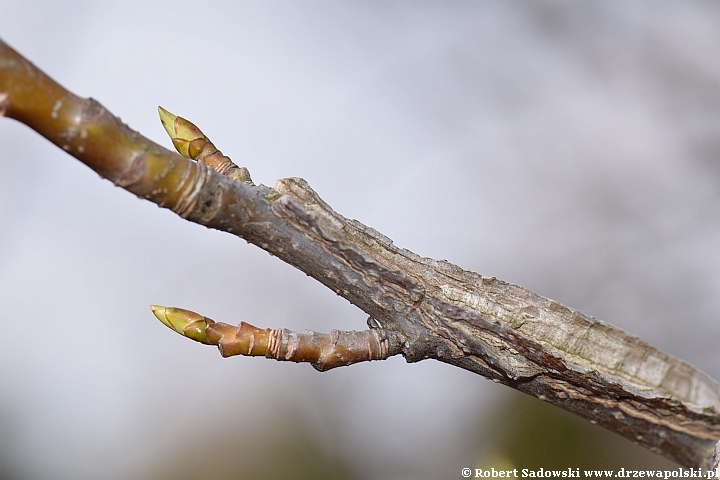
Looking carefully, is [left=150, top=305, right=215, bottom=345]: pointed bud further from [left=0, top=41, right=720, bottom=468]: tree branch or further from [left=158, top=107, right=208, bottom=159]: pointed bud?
[left=158, top=107, right=208, bottom=159]: pointed bud

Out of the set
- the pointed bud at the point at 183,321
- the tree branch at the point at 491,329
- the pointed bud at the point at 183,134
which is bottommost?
the pointed bud at the point at 183,321

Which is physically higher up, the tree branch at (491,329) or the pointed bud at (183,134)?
the pointed bud at (183,134)

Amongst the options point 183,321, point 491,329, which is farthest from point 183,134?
point 491,329

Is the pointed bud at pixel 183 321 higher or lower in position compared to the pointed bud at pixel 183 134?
lower

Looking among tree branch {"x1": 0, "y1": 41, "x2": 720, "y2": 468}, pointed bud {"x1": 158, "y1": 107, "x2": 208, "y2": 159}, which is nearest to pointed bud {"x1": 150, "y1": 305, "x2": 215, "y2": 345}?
tree branch {"x1": 0, "y1": 41, "x2": 720, "y2": 468}

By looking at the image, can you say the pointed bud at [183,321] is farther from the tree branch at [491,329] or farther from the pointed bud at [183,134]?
the pointed bud at [183,134]

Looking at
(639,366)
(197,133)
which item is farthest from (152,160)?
(639,366)

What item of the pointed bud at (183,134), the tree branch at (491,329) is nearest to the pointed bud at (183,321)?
the tree branch at (491,329)
